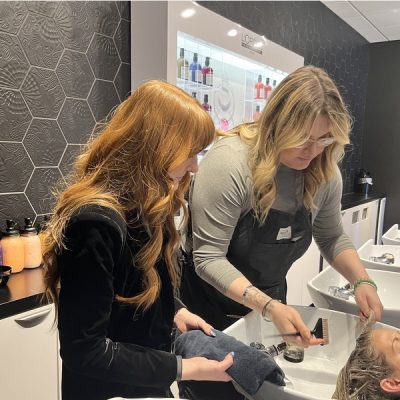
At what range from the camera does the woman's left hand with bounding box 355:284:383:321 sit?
1362 millimetres

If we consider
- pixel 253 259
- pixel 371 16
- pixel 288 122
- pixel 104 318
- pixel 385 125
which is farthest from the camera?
pixel 385 125

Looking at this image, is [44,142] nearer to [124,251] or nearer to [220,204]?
[220,204]

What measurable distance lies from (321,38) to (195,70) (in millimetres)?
2309

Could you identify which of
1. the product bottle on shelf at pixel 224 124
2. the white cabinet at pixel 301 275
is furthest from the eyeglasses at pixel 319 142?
the white cabinet at pixel 301 275

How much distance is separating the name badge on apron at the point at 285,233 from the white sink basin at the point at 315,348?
0.73 ft

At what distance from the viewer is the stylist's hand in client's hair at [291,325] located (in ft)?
3.71

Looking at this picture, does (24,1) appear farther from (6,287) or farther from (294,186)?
(294,186)

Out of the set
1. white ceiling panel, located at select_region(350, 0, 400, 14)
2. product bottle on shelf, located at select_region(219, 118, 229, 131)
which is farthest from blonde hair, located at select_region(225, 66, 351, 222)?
white ceiling panel, located at select_region(350, 0, 400, 14)

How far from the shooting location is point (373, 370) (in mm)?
1006

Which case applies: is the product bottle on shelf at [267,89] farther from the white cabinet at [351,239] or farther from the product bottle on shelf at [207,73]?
the white cabinet at [351,239]

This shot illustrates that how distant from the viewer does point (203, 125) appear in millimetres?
889

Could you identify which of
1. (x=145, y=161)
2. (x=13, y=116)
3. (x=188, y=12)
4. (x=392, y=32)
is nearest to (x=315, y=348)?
(x=145, y=161)

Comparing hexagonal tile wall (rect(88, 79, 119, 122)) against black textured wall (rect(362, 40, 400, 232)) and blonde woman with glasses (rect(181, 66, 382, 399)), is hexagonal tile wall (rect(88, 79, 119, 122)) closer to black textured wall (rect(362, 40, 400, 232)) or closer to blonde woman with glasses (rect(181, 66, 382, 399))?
blonde woman with glasses (rect(181, 66, 382, 399))

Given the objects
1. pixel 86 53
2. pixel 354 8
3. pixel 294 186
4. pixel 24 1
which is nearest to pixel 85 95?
pixel 86 53
